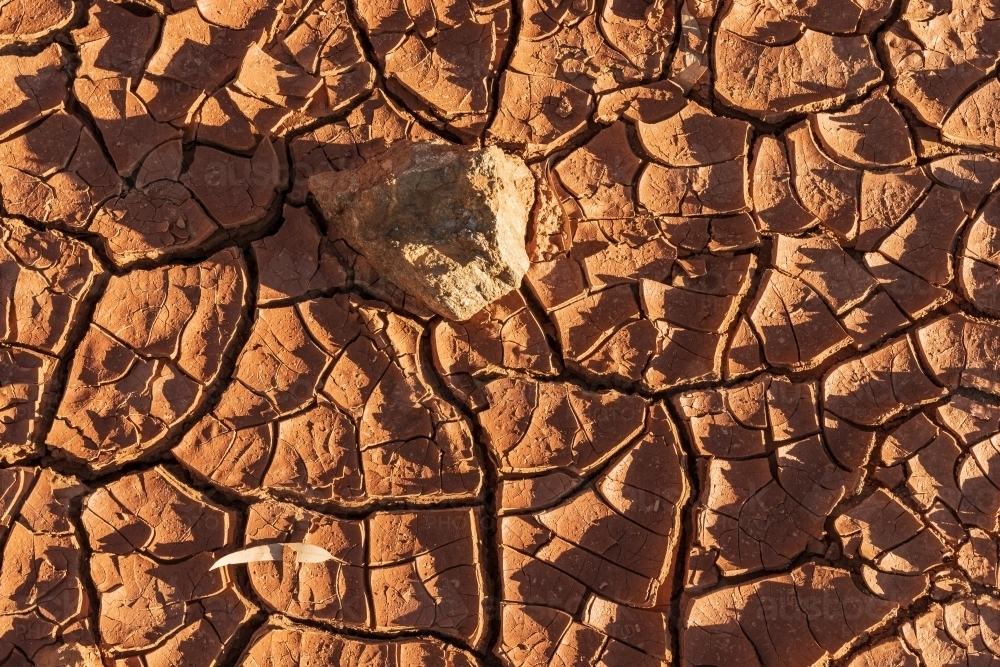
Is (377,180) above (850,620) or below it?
above

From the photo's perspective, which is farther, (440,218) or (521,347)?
(521,347)

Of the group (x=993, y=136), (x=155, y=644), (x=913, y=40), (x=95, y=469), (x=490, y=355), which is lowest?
(x=155, y=644)

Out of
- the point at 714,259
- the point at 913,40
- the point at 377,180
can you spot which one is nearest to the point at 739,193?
the point at 714,259

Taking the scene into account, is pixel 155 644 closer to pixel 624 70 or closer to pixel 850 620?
pixel 850 620

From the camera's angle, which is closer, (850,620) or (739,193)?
(850,620)

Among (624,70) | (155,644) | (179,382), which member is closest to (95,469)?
(179,382)
